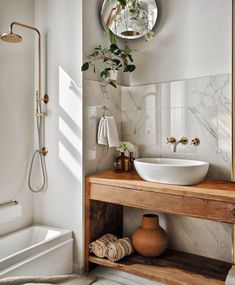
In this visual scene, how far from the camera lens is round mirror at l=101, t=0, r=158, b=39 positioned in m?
2.50

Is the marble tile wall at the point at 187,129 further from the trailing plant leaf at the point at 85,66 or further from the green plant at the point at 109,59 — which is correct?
the trailing plant leaf at the point at 85,66

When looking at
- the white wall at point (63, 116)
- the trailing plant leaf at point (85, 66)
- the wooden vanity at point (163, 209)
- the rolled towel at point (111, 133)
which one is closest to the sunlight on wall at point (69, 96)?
the white wall at point (63, 116)

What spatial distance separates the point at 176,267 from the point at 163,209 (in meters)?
0.54

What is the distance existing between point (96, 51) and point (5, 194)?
1435 mm

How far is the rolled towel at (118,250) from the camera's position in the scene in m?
2.27

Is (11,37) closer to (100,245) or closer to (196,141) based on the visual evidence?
(196,141)

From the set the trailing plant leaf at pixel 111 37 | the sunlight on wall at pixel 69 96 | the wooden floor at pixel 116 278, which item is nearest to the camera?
the wooden floor at pixel 116 278

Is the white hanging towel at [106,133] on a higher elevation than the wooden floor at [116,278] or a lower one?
higher

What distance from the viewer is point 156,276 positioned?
2088 millimetres

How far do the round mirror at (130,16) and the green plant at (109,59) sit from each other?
0.13 meters

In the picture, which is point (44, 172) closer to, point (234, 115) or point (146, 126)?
point (146, 126)

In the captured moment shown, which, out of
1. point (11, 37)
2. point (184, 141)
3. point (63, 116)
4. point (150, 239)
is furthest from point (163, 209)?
point (11, 37)

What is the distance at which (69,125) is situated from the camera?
2418 millimetres

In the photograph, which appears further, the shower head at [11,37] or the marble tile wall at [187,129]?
the marble tile wall at [187,129]
